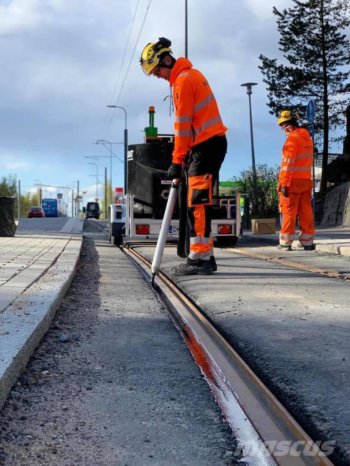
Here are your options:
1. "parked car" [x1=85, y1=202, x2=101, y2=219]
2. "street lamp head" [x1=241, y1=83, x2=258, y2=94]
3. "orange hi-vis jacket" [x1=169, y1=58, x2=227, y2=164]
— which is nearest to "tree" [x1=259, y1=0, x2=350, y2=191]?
"street lamp head" [x1=241, y1=83, x2=258, y2=94]

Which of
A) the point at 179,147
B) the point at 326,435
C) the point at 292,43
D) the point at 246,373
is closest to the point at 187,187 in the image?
the point at 179,147

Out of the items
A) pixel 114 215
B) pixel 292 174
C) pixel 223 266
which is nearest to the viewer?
pixel 223 266

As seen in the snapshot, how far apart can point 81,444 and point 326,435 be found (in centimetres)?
88

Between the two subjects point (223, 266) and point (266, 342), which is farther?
point (223, 266)

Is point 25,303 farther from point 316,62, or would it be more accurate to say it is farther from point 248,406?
point 316,62

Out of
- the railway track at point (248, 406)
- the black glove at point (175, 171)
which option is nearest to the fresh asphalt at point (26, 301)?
the railway track at point (248, 406)

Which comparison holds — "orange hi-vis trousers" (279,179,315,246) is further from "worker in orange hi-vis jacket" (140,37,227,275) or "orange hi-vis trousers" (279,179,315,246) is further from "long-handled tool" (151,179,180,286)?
"long-handled tool" (151,179,180,286)

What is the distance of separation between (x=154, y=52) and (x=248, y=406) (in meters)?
4.59

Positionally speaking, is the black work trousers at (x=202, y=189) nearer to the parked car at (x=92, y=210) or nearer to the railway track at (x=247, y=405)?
the railway track at (x=247, y=405)

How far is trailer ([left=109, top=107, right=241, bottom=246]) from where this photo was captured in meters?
11.1

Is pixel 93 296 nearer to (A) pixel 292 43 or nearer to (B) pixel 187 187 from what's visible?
(B) pixel 187 187

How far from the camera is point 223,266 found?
715 centimetres

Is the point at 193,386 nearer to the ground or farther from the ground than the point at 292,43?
nearer to the ground

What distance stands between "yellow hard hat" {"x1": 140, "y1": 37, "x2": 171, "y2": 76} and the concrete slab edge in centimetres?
248
